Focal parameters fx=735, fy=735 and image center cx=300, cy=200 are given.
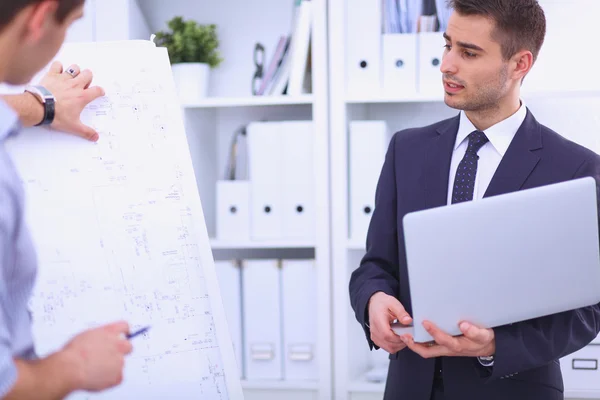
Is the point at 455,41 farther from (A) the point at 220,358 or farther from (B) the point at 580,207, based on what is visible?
(A) the point at 220,358

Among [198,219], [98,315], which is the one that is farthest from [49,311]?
[198,219]

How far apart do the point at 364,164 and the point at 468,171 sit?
0.83 metres

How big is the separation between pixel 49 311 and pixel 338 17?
4.61 feet

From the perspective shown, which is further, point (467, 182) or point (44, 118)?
point (467, 182)

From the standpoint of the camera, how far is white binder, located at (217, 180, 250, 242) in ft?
8.44

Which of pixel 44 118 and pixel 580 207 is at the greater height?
pixel 44 118

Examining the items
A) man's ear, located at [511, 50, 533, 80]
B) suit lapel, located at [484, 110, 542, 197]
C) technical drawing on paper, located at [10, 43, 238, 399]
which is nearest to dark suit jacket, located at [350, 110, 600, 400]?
suit lapel, located at [484, 110, 542, 197]

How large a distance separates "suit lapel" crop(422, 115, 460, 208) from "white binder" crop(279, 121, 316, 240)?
821 millimetres

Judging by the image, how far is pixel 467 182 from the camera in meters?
1.65

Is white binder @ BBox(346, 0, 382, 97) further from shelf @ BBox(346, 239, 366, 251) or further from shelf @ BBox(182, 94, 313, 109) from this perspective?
shelf @ BBox(346, 239, 366, 251)

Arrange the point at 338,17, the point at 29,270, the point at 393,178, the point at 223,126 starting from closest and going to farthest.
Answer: the point at 29,270 → the point at 393,178 → the point at 338,17 → the point at 223,126

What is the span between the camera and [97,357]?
0.98 m

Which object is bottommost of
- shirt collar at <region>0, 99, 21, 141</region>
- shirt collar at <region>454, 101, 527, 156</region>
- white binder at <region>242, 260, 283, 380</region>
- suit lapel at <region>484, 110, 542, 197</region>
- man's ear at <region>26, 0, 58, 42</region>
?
white binder at <region>242, 260, 283, 380</region>

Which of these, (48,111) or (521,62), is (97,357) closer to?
(48,111)
